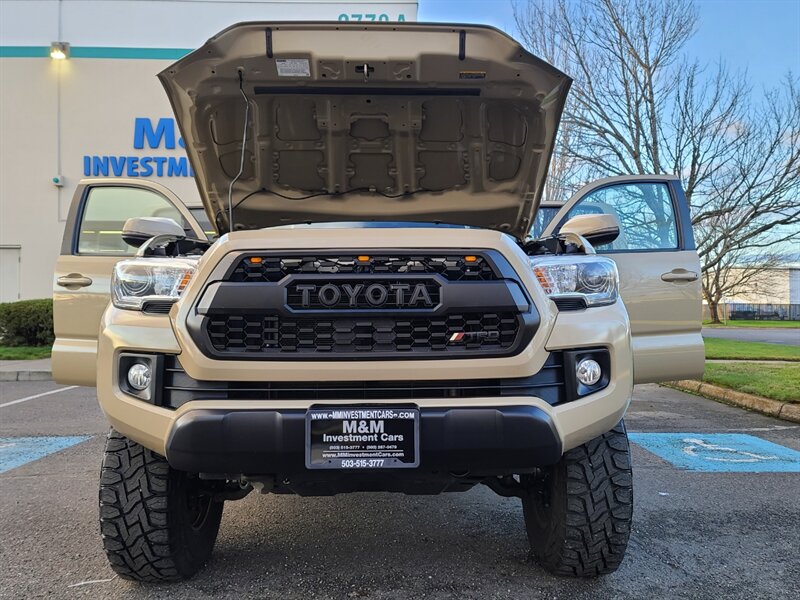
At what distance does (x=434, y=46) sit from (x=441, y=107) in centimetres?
49

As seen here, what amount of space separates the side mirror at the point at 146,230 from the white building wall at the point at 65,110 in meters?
12.9

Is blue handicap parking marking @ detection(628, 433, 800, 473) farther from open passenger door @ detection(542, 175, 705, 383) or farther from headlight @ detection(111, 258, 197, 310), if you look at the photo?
headlight @ detection(111, 258, 197, 310)

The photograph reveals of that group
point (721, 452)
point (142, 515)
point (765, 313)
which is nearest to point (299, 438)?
point (142, 515)

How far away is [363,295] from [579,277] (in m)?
0.88

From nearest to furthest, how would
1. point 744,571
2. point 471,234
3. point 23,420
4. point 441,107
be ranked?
1. point 471,234
2. point 744,571
3. point 441,107
4. point 23,420

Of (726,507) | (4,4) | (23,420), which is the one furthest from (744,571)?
(4,4)

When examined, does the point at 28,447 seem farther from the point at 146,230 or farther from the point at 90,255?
the point at 146,230

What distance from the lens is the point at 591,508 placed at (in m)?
2.39

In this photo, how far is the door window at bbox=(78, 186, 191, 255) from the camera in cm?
413

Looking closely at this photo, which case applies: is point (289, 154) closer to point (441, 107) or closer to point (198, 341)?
point (441, 107)

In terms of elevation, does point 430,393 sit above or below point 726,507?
above

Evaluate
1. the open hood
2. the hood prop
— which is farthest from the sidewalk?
the hood prop

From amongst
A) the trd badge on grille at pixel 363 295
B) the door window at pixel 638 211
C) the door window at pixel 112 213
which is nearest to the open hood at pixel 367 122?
the door window at pixel 638 211

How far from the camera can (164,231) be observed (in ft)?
10.0
